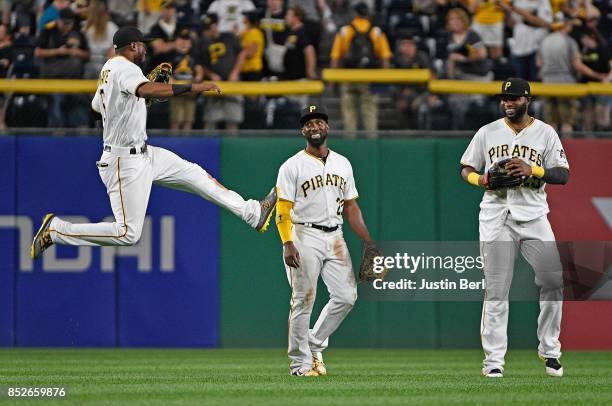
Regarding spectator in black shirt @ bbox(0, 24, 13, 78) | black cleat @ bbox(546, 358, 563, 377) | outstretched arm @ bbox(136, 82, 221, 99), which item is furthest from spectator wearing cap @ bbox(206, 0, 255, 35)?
black cleat @ bbox(546, 358, 563, 377)

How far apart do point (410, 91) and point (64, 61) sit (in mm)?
4478

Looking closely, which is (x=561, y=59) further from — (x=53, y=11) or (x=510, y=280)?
(x=53, y=11)

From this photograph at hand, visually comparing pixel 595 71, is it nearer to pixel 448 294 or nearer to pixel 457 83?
pixel 457 83

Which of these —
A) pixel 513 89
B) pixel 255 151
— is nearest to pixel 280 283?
pixel 255 151

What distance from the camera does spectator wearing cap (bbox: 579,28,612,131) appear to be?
15.9 metres

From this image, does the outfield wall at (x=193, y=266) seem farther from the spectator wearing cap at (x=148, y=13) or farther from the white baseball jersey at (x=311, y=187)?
the white baseball jersey at (x=311, y=187)

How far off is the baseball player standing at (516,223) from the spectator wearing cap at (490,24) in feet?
20.3

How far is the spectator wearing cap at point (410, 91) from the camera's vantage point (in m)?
15.7

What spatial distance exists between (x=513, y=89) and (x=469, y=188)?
547cm

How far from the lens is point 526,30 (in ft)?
56.0

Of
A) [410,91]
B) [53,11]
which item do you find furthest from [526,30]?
[53,11]

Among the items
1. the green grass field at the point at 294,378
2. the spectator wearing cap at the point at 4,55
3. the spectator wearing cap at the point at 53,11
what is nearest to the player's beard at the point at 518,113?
the green grass field at the point at 294,378

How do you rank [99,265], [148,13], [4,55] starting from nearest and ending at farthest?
[99,265], [4,55], [148,13]

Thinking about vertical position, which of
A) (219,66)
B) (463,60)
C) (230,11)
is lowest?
(219,66)
